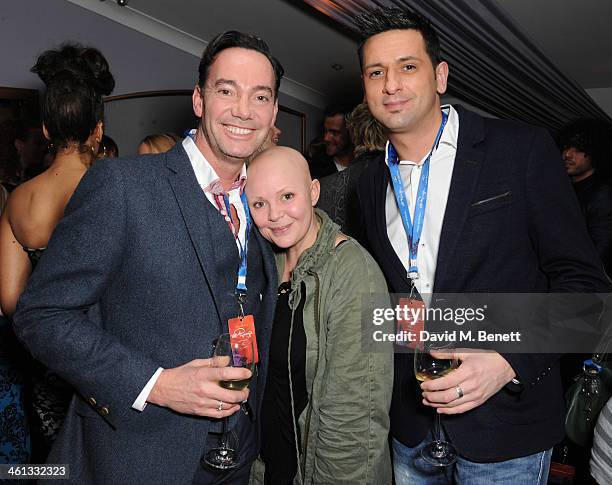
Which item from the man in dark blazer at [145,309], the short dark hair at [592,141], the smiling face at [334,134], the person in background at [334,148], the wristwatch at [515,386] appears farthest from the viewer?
the smiling face at [334,134]

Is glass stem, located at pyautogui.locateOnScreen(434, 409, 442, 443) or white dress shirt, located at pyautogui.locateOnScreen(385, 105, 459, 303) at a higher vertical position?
white dress shirt, located at pyautogui.locateOnScreen(385, 105, 459, 303)

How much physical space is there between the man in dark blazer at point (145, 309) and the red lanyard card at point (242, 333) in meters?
0.03

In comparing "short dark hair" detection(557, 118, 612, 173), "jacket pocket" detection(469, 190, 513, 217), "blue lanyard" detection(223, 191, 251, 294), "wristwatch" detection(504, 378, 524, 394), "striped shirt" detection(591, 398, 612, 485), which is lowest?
"striped shirt" detection(591, 398, 612, 485)

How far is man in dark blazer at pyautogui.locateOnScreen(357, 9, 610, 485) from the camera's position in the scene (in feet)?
4.49

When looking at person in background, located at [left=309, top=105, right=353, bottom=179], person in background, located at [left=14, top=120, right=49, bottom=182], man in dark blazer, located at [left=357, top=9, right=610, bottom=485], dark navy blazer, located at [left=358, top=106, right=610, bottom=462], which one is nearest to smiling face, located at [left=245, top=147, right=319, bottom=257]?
man in dark blazer, located at [left=357, top=9, right=610, bottom=485]

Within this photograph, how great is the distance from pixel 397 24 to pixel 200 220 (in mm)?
854

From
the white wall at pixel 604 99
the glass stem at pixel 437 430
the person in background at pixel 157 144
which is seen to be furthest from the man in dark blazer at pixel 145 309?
the white wall at pixel 604 99

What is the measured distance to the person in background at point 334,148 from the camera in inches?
157

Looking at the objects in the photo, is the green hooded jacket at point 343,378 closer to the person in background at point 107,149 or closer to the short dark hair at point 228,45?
the short dark hair at point 228,45

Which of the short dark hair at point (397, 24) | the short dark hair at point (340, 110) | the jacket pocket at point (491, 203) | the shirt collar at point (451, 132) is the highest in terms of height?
the short dark hair at point (340, 110)

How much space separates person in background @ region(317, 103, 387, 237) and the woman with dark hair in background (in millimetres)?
1052

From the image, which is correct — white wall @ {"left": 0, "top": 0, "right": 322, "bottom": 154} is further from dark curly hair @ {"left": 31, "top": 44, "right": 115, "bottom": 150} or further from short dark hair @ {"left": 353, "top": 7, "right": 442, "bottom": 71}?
short dark hair @ {"left": 353, "top": 7, "right": 442, "bottom": 71}

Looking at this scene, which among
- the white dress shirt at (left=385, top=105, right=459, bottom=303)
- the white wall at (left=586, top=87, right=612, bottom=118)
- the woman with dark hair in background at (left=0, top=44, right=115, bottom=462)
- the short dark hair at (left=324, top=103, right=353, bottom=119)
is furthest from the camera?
the white wall at (left=586, top=87, right=612, bottom=118)

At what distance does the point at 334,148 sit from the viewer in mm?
4590
